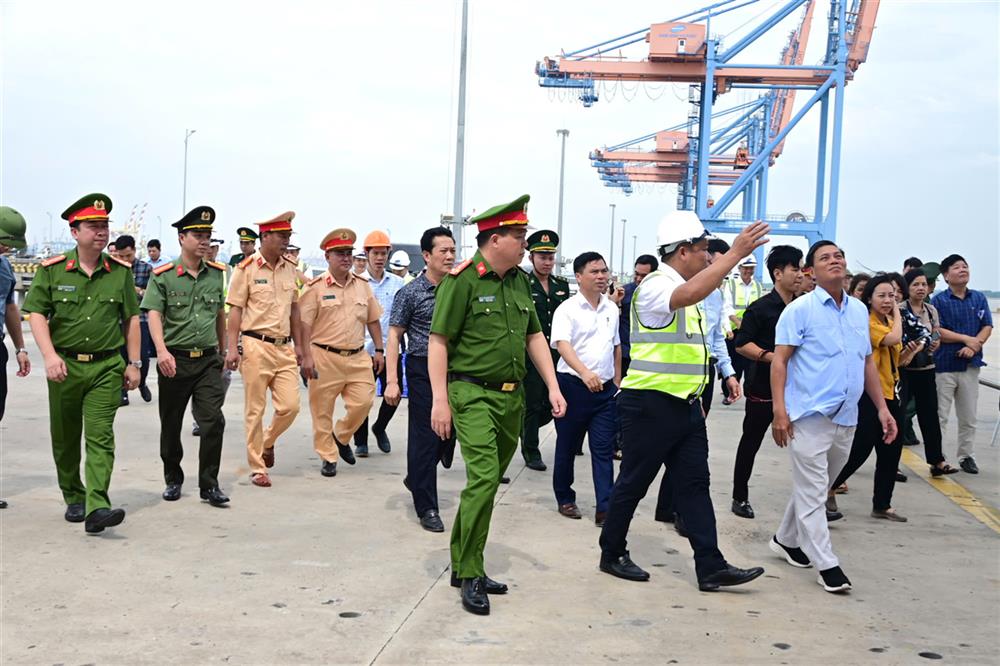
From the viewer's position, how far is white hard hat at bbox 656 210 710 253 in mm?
5312

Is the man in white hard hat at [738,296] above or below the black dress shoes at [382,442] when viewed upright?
above

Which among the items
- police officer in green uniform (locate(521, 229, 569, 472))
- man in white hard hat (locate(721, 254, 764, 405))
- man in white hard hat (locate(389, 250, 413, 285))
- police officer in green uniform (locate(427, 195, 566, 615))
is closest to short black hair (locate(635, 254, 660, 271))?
police officer in green uniform (locate(521, 229, 569, 472))

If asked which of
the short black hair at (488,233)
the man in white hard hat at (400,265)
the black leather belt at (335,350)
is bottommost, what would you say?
the black leather belt at (335,350)

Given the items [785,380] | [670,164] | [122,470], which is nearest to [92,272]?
[122,470]

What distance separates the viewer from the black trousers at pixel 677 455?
17.3 feet

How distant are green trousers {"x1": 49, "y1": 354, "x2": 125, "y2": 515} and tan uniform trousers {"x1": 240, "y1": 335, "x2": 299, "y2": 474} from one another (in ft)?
4.21

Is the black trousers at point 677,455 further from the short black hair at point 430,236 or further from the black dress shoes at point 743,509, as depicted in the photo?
Answer: the short black hair at point 430,236

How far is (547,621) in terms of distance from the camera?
15.4ft

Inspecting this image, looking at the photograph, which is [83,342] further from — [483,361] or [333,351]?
[483,361]

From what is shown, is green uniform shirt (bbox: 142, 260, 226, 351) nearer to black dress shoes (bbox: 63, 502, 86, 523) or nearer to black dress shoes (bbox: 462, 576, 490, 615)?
black dress shoes (bbox: 63, 502, 86, 523)

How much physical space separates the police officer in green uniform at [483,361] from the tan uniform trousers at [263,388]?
271 cm

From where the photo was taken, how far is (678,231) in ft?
17.5

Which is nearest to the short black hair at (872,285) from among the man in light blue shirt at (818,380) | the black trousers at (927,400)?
the black trousers at (927,400)

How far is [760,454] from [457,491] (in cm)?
329
